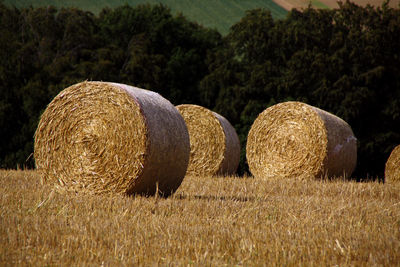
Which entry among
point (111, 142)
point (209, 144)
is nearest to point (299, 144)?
point (209, 144)

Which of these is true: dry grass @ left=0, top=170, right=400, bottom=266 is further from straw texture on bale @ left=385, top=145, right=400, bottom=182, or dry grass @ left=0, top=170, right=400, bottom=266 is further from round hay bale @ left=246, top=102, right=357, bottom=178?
straw texture on bale @ left=385, top=145, right=400, bottom=182

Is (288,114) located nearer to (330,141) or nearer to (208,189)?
(330,141)

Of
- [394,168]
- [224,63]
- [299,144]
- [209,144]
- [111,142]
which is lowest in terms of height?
[209,144]

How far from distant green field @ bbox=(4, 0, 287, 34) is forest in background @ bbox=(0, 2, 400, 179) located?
15743 millimetres

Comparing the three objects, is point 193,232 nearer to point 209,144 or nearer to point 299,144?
point 299,144

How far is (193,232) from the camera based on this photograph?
423 cm

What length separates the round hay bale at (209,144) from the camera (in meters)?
12.8

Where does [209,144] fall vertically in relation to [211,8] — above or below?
below

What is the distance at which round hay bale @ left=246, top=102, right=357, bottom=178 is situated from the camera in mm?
11297

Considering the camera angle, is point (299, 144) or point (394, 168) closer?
Result: point (299, 144)

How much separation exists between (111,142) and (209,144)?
20.4 feet

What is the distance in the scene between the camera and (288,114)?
39.6 ft

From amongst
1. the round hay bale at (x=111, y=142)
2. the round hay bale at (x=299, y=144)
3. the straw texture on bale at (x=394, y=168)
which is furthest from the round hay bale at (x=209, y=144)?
the round hay bale at (x=111, y=142)

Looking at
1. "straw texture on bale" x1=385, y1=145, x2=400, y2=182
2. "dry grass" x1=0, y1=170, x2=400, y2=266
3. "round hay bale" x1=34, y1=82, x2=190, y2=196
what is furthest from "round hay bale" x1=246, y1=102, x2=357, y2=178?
"dry grass" x1=0, y1=170, x2=400, y2=266
